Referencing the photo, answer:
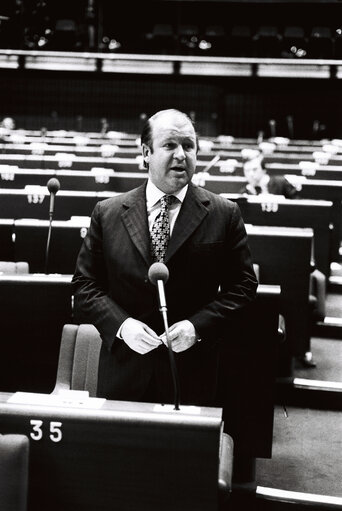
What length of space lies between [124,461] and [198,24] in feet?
40.1

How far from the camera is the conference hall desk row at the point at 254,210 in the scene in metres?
4.14

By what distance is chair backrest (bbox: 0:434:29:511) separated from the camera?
4.02ft

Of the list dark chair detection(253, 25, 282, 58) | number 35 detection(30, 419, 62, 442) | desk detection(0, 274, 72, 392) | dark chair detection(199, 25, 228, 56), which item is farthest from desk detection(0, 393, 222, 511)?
dark chair detection(199, 25, 228, 56)

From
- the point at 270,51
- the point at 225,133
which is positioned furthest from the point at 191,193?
the point at 225,133

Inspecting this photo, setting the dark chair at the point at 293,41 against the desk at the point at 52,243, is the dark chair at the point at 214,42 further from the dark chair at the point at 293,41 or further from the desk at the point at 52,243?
the desk at the point at 52,243

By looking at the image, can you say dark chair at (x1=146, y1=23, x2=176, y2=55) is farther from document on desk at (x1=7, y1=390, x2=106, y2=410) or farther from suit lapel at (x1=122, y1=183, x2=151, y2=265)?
document on desk at (x1=7, y1=390, x2=106, y2=410)

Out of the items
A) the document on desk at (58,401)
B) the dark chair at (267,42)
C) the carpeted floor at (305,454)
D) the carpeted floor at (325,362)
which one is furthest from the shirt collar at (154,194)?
the dark chair at (267,42)

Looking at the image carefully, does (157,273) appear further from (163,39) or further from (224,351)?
(163,39)

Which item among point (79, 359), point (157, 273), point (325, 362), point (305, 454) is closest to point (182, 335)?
point (157, 273)

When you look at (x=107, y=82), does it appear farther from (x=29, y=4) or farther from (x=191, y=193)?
(x=191, y=193)

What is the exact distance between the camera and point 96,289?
1.69 metres

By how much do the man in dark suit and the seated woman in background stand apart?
3.15 metres

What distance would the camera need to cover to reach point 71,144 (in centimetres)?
941

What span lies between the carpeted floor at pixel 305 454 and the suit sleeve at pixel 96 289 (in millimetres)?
1201
